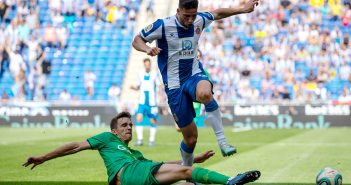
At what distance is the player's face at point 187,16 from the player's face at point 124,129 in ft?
6.09

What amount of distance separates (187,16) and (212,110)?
4.42 feet

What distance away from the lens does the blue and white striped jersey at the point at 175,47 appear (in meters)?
10.8

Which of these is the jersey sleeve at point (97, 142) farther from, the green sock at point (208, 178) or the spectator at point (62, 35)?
the spectator at point (62, 35)

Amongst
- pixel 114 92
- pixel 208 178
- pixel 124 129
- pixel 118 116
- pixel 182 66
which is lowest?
pixel 114 92

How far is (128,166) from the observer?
8961 millimetres

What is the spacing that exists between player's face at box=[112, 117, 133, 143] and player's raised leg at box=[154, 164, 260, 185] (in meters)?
0.85

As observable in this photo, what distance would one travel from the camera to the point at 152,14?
3591 centimetres

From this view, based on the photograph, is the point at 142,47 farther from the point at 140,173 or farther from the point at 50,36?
the point at 50,36

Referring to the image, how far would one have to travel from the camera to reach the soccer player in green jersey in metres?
8.49

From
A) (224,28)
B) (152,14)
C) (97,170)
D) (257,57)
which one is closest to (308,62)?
(257,57)

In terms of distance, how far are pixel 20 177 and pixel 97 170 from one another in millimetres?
1645

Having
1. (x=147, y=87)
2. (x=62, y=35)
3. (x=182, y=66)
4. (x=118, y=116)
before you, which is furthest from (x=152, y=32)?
(x=62, y=35)

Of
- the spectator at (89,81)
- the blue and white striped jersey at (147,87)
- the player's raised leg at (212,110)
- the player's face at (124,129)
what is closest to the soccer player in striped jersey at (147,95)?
the blue and white striped jersey at (147,87)

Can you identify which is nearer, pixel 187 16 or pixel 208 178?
pixel 208 178
